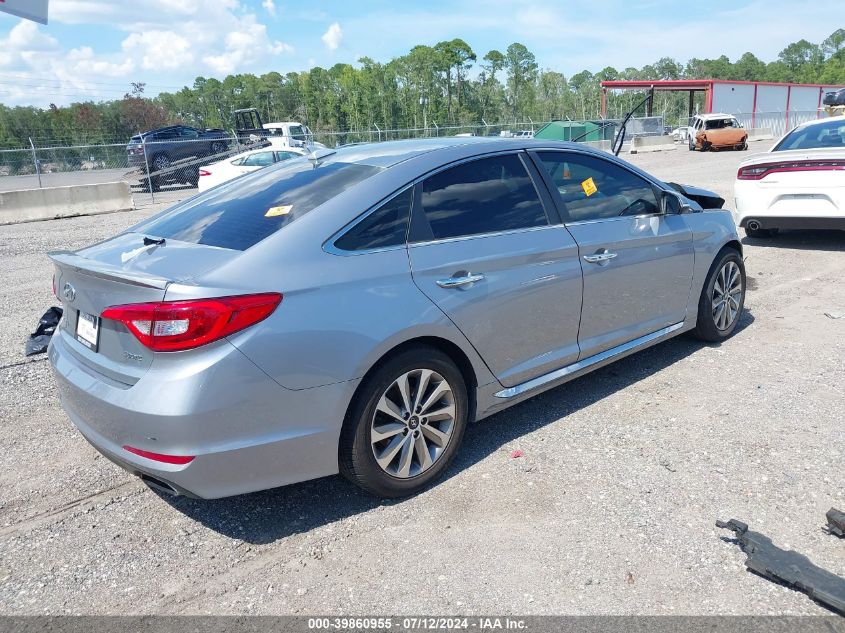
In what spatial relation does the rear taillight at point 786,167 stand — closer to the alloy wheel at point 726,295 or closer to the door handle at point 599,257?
the alloy wheel at point 726,295

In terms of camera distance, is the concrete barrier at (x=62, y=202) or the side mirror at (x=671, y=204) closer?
the side mirror at (x=671, y=204)

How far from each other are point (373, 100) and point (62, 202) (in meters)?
70.6

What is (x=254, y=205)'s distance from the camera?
3.37m

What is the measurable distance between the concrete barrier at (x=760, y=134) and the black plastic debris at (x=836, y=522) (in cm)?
4552

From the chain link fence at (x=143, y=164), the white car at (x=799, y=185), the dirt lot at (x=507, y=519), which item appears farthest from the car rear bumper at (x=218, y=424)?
the chain link fence at (x=143, y=164)

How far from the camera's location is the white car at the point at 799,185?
760 cm

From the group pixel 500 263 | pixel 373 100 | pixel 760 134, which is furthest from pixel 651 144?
pixel 373 100

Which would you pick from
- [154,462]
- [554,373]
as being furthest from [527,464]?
[154,462]

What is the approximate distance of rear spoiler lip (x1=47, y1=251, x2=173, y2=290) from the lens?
8.92 ft

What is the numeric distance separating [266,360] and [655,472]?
209 cm

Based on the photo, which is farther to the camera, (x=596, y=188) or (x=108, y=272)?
(x=596, y=188)

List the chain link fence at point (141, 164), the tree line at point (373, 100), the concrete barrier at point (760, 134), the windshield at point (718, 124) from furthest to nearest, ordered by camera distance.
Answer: the tree line at point (373, 100) → the concrete barrier at point (760, 134) → the windshield at point (718, 124) → the chain link fence at point (141, 164)

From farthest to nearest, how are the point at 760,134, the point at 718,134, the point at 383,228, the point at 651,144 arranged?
1. the point at 760,134
2. the point at 651,144
3. the point at 718,134
4. the point at 383,228

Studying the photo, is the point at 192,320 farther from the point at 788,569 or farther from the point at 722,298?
the point at 722,298
